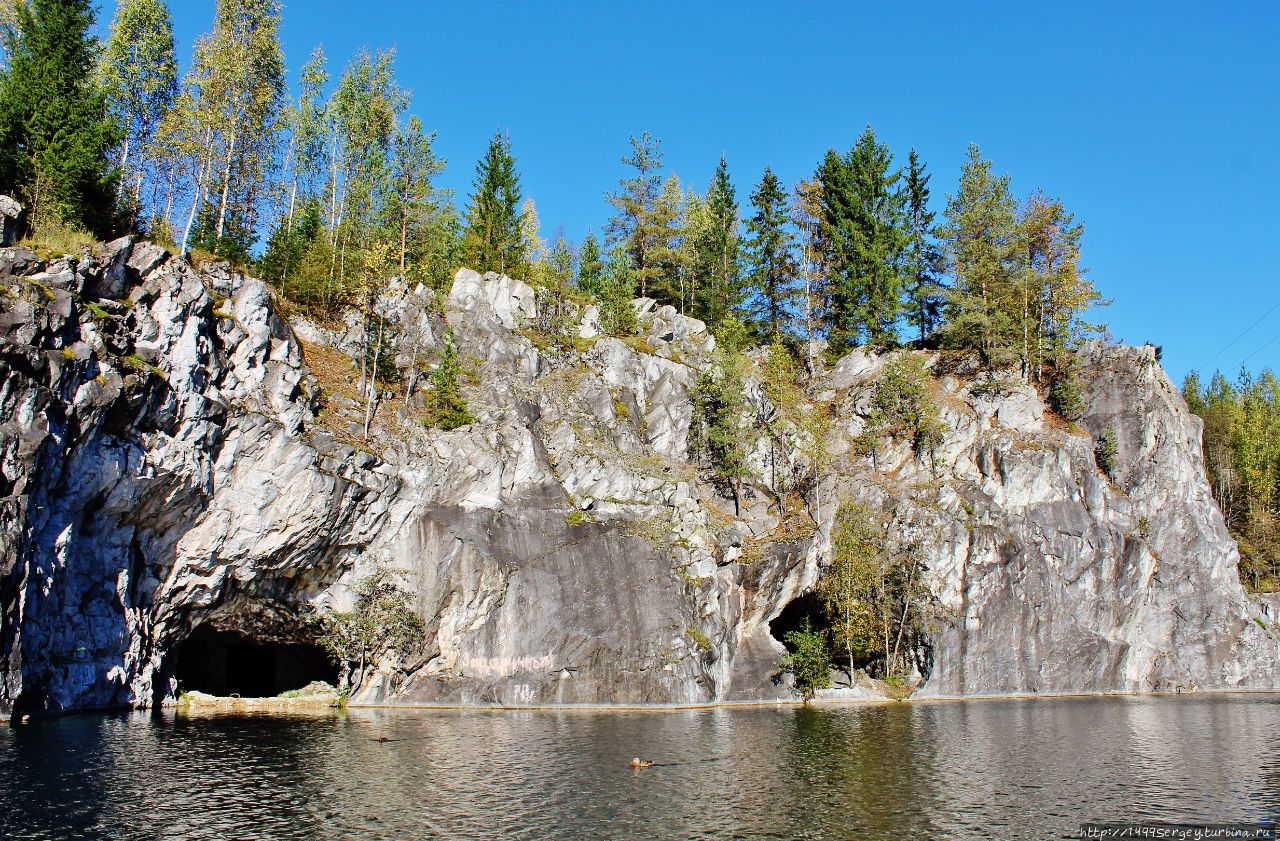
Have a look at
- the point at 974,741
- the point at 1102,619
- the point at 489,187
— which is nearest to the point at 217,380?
the point at 489,187

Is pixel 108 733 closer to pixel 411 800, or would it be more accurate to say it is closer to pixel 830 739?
pixel 411 800

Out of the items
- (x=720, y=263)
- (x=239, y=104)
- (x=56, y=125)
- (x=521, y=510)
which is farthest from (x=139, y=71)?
(x=720, y=263)

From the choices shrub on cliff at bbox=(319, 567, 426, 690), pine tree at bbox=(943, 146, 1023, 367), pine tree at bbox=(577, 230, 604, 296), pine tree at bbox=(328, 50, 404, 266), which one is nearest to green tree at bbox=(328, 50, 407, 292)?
pine tree at bbox=(328, 50, 404, 266)

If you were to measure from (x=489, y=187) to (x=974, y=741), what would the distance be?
5828 cm

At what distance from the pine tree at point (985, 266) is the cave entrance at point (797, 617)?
29.8 m

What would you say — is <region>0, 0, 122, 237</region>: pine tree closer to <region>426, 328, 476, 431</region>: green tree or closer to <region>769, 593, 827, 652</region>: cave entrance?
<region>426, 328, 476, 431</region>: green tree

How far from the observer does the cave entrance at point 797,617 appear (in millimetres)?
56000

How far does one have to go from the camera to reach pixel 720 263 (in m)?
77.7

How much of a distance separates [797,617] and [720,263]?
118 feet

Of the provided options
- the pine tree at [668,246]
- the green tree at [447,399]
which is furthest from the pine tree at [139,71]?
the pine tree at [668,246]

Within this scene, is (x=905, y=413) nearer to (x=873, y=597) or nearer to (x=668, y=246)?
(x=873, y=597)

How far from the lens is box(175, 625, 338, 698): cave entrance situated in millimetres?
51125

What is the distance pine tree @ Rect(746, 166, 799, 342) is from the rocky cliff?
9.07 metres

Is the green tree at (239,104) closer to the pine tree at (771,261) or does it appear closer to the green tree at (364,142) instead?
the green tree at (364,142)
